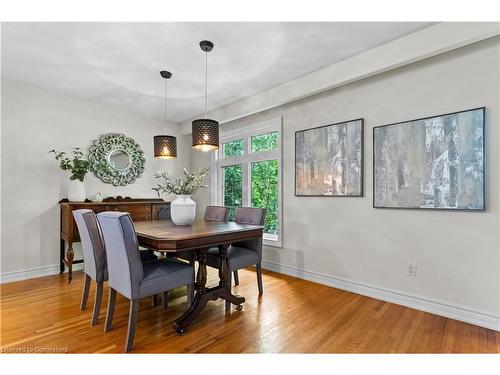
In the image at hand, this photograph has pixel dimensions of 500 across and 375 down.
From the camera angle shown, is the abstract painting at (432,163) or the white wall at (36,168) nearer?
the abstract painting at (432,163)

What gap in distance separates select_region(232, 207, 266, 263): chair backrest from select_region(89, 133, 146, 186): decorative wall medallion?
7.37 ft

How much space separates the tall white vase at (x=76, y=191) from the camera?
3762 millimetres

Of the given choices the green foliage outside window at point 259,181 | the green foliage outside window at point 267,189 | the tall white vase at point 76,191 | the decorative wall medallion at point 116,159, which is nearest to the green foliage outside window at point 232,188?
the green foliage outside window at point 259,181

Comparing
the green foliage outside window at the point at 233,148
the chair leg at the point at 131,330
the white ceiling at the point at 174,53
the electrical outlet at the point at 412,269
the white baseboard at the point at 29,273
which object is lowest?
the white baseboard at the point at 29,273

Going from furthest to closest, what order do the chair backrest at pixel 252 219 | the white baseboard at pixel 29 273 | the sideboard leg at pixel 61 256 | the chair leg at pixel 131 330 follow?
the sideboard leg at pixel 61 256 < the white baseboard at pixel 29 273 < the chair backrest at pixel 252 219 < the chair leg at pixel 131 330

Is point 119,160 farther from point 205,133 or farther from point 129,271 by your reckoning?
point 129,271

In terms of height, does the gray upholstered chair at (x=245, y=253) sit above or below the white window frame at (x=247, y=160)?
below

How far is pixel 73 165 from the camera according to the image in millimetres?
3826

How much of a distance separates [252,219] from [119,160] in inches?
103

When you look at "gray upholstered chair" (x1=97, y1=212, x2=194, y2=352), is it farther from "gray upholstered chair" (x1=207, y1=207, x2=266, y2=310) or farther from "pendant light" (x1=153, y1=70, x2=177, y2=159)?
"pendant light" (x1=153, y1=70, x2=177, y2=159)

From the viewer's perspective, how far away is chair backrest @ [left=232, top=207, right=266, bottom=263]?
10.00 ft

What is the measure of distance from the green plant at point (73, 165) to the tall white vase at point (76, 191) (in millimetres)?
66

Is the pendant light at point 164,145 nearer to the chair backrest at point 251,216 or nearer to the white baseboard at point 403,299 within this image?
the chair backrest at point 251,216
